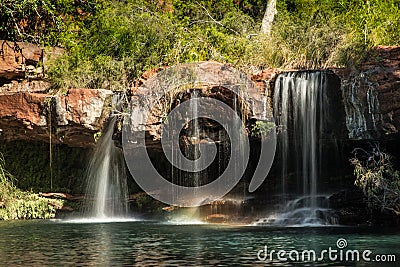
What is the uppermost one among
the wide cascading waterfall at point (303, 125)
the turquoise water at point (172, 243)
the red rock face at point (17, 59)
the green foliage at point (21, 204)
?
the red rock face at point (17, 59)

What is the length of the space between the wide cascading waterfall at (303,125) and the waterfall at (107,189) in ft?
14.7

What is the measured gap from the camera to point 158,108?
45.1 feet

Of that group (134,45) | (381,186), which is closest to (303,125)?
(381,186)

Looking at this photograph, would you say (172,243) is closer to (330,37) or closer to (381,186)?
(381,186)

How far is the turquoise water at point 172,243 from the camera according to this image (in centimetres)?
796

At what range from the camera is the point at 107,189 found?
16.2 metres

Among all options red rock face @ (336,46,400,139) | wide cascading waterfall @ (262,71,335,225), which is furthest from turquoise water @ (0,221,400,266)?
red rock face @ (336,46,400,139)

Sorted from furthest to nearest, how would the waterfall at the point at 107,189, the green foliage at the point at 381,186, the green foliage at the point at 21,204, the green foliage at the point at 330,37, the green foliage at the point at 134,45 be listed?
1. the green foliage at the point at 134,45
2. the waterfall at the point at 107,189
3. the green foliage at the point at 21,204
4. the green foliage at the point at 330,37
5. the green foliage at the point at 381,186

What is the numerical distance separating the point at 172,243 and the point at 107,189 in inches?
265

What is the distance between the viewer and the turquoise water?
7965 mm

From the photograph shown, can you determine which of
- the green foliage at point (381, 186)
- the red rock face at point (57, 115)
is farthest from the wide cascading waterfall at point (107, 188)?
the green foliage at point (381, 186)

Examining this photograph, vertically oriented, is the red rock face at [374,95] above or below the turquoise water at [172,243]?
above

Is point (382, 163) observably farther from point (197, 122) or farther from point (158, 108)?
point (158, 108)

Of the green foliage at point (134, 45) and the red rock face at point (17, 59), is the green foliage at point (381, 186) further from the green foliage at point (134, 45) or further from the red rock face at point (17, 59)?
the red rock face at point (17, 59)
